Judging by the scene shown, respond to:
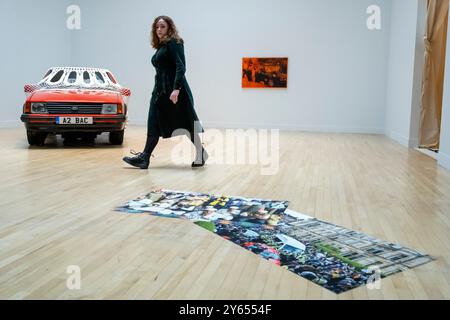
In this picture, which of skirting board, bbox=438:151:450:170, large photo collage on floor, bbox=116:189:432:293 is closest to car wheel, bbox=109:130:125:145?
large photo collage on floor, bbox=116:189:432:293

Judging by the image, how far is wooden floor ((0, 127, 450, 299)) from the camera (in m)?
2.22

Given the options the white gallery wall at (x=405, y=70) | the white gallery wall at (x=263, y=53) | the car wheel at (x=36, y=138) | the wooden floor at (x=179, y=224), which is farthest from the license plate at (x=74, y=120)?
the white gallery wall at (x=263, y=53)

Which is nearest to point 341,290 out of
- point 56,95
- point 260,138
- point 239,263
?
point 239,263

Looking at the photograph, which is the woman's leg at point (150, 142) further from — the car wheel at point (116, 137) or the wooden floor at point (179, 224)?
the car wheel at point (116, 137)

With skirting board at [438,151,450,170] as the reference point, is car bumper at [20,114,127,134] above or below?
above

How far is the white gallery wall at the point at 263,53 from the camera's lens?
38.2 feet

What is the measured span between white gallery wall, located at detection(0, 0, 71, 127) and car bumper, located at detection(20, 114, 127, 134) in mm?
4500

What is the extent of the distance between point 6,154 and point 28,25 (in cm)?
598

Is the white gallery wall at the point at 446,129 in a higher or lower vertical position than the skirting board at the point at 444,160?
higher

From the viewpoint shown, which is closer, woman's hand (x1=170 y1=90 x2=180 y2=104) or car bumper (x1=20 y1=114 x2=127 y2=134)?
woman's hand (x1=170 y1=90 x2=180 y2=104)

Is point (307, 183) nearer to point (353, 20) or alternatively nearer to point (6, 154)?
point (6, 154)

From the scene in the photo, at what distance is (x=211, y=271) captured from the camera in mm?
2426

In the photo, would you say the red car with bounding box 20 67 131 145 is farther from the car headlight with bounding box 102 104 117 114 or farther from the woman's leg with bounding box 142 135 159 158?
the woman's leg with bounding box 142 135 159 158

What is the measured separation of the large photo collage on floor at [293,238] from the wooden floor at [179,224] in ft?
0.31
